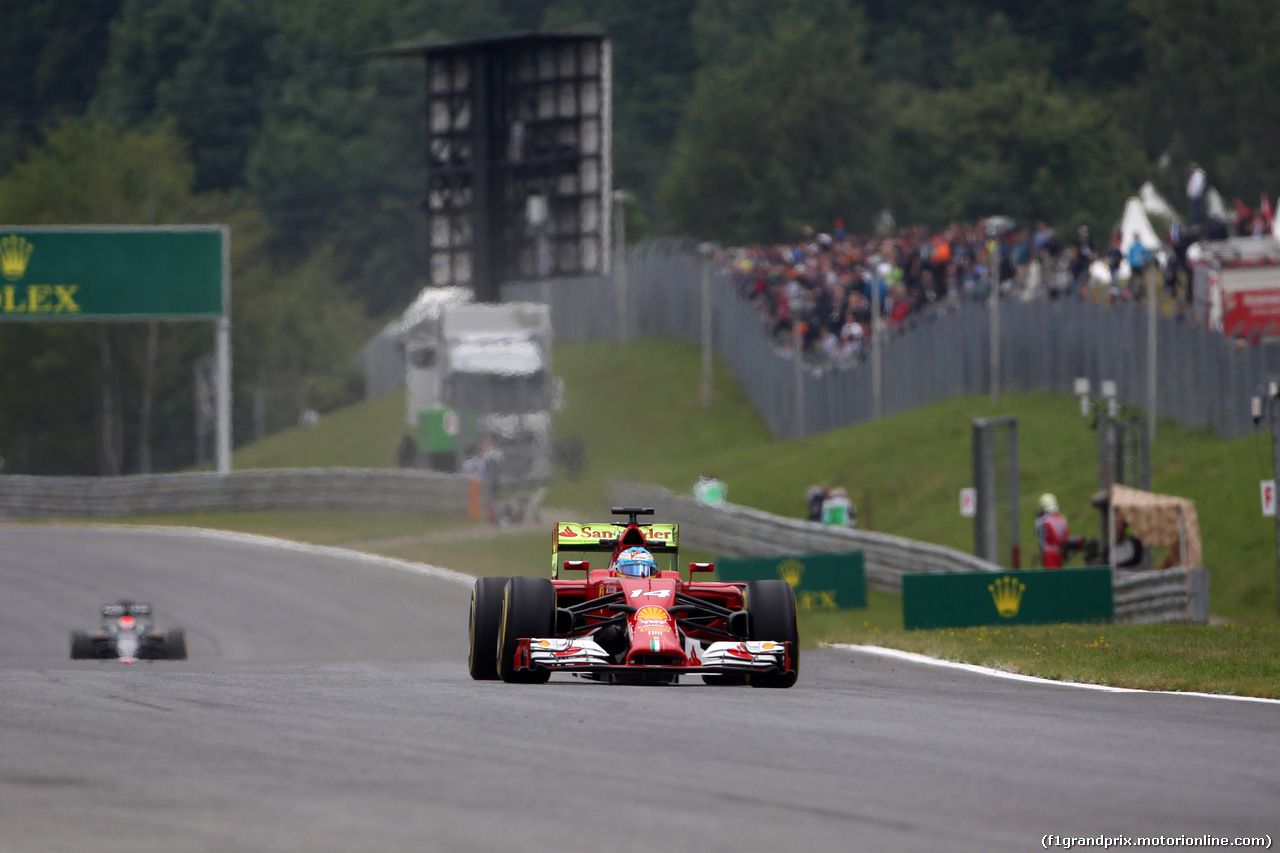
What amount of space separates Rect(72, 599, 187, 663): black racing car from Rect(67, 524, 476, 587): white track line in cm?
747

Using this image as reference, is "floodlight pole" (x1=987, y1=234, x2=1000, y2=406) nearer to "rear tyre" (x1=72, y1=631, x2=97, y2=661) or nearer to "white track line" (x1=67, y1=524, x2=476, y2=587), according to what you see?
"white track line" (x1=67, y1=524, x2=476, y2=587)

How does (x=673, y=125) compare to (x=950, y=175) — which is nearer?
(x=950, y=175)

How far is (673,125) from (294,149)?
67.6 feet

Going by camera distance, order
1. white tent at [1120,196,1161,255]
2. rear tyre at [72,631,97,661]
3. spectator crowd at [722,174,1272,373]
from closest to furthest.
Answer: rear tyre at [72,631,97,661] < spectator crowd at [722,174,1272,373] < white tent at [1120,196,1161,255]

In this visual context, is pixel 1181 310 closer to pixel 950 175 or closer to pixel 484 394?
pixel 484 394

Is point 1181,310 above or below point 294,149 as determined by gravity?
below

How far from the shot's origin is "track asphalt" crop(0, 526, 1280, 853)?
683 centimetres

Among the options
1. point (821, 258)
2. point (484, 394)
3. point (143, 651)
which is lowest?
point (143, 651)

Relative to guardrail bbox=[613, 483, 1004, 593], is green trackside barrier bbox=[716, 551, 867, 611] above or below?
below

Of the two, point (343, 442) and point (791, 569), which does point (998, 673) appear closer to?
point (791, 569)

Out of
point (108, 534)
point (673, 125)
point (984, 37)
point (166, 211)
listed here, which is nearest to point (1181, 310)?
point (108, 534)

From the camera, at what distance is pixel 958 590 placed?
821 inches

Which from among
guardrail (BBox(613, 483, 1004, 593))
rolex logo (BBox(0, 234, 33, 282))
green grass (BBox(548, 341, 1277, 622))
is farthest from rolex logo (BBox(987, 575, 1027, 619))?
rolex logo (BBox(0, 234, 33, 282))

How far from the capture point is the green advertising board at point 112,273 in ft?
135
